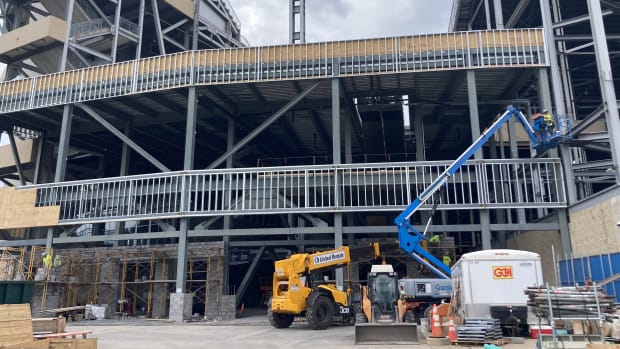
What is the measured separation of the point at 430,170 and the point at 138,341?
18377 millimetres

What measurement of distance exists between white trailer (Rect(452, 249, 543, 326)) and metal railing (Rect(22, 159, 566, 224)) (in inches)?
426

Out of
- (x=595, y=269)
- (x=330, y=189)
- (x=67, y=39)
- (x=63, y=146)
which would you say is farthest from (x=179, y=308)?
(x=67, y=39)

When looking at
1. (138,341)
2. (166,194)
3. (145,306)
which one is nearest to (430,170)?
(166,194)

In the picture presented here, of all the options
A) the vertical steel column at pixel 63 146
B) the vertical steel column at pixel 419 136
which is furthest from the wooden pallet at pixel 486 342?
the vertical steel column at pixel 63 146

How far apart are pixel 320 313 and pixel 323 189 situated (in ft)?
32.9

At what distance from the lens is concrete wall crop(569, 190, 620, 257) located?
21.5 metres

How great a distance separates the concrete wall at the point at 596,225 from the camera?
21531 millimetres

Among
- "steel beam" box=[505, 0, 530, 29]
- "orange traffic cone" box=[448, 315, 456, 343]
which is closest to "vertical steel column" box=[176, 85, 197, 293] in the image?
"orange traffic cone" box=[448, 315, 456, 343]

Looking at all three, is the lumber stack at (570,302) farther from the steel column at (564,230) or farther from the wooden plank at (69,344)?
the steel column at (564,230)

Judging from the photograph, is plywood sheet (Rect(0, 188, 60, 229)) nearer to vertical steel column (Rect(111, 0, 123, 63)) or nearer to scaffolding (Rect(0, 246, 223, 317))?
scaffolding (Rect(0, 246, 223, 317))

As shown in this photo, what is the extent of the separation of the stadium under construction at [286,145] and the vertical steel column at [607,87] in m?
0.10

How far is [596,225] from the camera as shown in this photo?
2341 cm

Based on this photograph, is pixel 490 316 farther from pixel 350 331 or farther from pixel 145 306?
pixel 145 306

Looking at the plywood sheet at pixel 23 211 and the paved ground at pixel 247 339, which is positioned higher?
the plywood sheet at pixel 23 211
